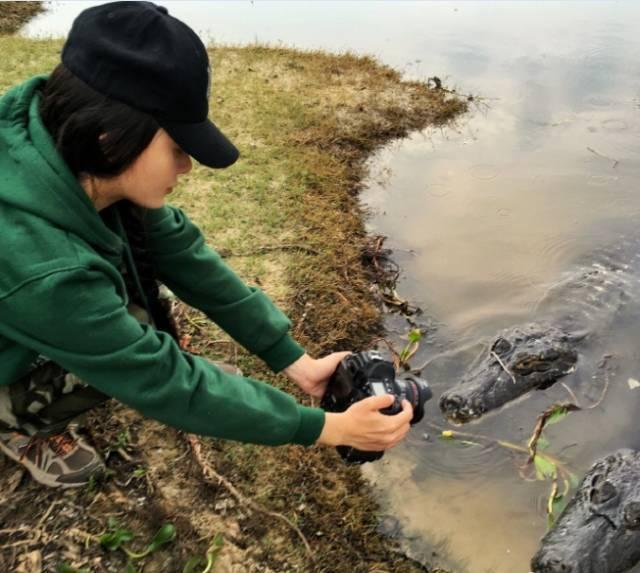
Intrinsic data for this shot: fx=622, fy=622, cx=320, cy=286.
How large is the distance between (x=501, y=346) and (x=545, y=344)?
0.84ft

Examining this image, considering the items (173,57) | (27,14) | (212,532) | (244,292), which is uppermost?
(173,57)

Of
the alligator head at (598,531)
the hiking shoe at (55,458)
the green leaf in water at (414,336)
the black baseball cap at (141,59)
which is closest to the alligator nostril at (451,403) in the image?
the green leaf in water at (414,336)

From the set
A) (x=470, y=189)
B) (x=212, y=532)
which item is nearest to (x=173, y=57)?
(x=212, y=532)

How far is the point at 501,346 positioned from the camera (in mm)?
3447

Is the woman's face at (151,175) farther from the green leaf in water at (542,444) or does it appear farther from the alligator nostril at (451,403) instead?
the green leaf in water at (542,444)

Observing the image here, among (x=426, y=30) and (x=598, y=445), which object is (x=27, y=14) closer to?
(x=426, y=30)

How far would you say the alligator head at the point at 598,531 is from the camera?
7.59 feet

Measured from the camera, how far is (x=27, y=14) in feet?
33.3

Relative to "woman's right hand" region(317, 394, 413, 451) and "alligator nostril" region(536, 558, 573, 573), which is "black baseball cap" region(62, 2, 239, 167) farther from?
"alligator nostril" region(536, 558, 573, 573)

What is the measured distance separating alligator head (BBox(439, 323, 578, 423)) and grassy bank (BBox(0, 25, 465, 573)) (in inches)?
23.4

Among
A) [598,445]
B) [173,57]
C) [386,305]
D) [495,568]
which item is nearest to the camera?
[173,57]

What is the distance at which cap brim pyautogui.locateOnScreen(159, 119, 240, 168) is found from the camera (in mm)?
1467

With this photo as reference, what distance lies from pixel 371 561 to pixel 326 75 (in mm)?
5550

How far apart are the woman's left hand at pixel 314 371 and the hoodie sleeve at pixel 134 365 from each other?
405 mm
